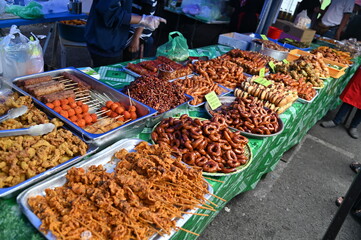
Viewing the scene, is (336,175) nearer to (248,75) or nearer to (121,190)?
(248,75)

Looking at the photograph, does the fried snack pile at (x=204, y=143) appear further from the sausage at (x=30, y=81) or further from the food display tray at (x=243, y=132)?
the sausage at (x=30, y=81)

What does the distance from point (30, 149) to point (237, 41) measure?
5182mm

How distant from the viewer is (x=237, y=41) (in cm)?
593

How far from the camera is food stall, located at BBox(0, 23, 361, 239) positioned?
5.58ft

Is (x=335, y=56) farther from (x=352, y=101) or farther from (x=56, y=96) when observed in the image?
(x=56, y=96)

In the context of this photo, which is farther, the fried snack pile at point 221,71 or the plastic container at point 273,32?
the plastic container at point 273,32

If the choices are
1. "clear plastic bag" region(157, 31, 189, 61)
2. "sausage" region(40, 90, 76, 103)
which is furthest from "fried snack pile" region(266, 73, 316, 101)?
"sausage" region(40, 90, 76, 103)

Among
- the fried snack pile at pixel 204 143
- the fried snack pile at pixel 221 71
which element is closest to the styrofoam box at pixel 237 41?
the fried snack pile at pixel 221 71

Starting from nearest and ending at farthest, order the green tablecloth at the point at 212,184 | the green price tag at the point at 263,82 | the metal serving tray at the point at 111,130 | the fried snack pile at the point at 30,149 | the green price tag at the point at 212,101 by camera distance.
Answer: the green tablecloth at the point at 212,184, the fried snack pile at the point at 30,149, the metal serving tray at the point at 111,130, the green price tag at the point at 212,101, the green price tag at the point at 263,82

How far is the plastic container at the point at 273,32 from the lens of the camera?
22.3 feet

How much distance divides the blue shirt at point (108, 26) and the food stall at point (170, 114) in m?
0.40

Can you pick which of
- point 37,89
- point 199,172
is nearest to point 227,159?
point 199,172

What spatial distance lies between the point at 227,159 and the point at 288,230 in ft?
7.04

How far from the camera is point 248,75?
4438 millimetres
